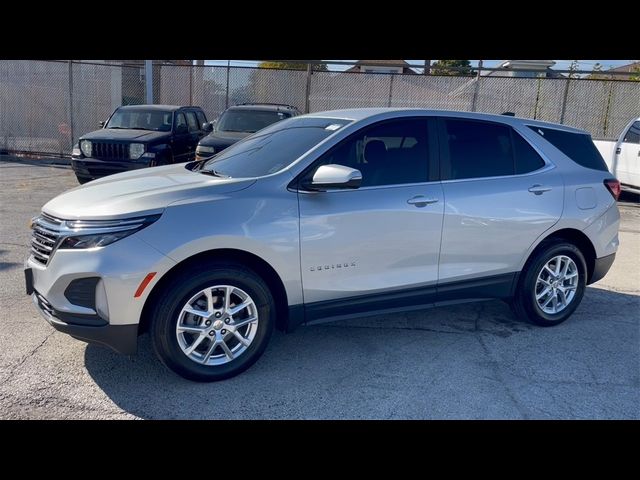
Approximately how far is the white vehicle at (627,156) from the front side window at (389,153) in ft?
30.9

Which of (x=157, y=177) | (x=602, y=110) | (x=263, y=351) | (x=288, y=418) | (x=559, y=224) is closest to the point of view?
(x=288, y=418)

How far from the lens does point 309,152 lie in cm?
→ 400

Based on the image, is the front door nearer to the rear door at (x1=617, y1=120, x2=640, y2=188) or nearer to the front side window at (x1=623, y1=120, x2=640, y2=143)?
the rear door at (x1=617, y1=120, x2=640, y2=188)

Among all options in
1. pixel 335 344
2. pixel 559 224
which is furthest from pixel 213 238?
pixel 559 224

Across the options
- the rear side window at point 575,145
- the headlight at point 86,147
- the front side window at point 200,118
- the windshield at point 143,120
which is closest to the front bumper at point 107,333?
the rear side window at point 575,145

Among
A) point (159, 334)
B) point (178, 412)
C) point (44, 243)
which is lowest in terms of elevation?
point (178, 412)

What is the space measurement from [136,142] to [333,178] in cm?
743

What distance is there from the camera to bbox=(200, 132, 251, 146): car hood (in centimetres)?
992

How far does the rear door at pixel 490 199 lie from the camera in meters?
4.39

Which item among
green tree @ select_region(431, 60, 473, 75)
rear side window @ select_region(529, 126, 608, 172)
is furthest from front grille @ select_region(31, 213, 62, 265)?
green tree @ select_region(431, 60, 473, 75)

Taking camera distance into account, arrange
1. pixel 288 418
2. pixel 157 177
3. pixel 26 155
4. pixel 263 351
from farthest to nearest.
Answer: pixel 26 155 → pixel 157 177 → pixel 263 351 → pixel 288 418

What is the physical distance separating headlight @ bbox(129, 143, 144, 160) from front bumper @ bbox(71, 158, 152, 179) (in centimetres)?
10

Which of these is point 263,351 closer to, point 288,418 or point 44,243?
point 288,418

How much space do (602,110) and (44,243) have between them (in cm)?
1486
